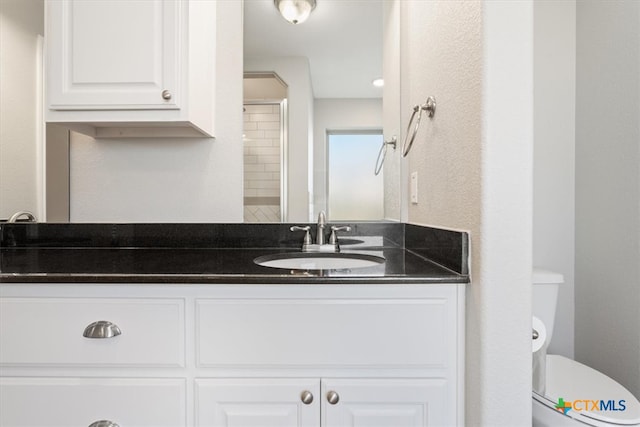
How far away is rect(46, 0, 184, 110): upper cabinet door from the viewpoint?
3.95ft

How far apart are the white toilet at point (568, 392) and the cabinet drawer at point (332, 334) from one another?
17.0 inches

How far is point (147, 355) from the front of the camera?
0.91m

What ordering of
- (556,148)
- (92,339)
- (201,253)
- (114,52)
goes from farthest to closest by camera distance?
(556,148)
(201,253)
(114,52)
(92,339)

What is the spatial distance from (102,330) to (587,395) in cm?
154

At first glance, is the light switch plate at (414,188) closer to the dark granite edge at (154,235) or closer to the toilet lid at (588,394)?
the dark granite edge at (154,235)

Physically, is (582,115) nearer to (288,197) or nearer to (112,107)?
(288,197)

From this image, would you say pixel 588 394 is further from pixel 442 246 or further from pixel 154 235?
pixel 154 235

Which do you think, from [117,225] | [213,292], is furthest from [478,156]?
[117,225]

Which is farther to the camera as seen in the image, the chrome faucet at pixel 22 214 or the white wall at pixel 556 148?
the white wall at pixel 556 148

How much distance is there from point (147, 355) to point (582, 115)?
6.38 ft

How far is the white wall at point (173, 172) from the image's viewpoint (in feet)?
4.97

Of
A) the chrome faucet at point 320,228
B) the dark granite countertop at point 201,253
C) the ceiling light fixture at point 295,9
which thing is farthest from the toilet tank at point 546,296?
the ceiling light fixture at point 295,9

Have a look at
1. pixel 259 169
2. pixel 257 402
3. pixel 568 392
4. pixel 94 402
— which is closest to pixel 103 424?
pixel 94 402

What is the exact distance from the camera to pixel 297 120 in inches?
61.0
